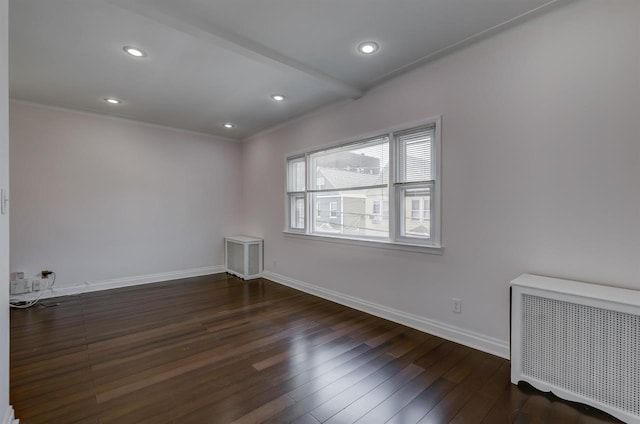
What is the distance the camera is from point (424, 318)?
2.97 meters

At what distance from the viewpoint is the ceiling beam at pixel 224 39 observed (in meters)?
2.11

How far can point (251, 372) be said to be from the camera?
2.23 metres

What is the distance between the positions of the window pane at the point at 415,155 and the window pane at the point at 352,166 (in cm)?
20

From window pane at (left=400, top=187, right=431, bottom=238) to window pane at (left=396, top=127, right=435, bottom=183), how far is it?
13 cm

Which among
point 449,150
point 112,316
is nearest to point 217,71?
point 449,150

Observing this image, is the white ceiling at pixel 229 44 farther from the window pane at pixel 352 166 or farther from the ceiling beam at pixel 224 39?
the window pane at pixel 352 166

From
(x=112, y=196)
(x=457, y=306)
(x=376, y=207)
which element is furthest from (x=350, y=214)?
(x=112, y=196)

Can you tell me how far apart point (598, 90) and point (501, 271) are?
1.49 m

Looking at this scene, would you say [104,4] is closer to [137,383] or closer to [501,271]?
[137,383]

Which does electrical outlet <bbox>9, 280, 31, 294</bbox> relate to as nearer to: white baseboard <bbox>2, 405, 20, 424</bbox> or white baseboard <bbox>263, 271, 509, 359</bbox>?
white baseboard <bbox>2, 405, 20, 424</bbox>

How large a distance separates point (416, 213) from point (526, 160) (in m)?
1.09

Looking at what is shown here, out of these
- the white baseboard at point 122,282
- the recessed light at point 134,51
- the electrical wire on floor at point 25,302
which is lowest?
the electrical wire on floor at point 25,302

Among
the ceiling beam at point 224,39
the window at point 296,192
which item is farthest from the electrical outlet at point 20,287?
the ceiling beam at point 224,39

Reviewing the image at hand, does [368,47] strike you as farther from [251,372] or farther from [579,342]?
[251,372]
